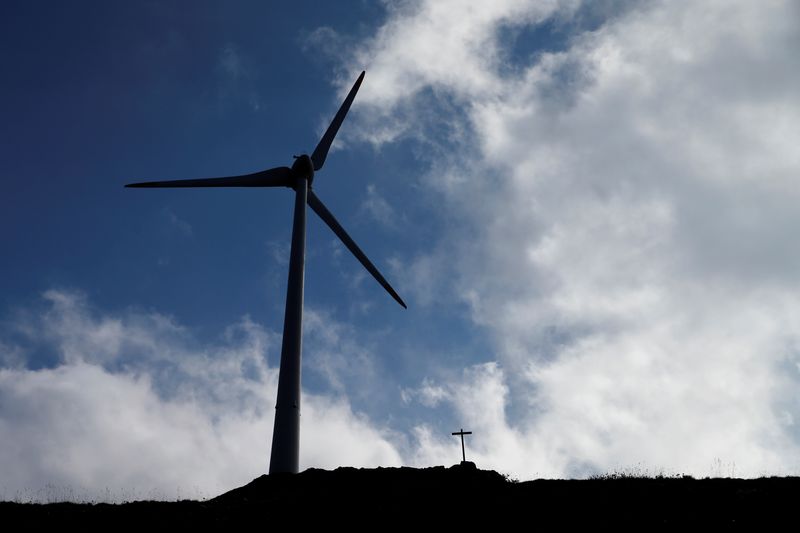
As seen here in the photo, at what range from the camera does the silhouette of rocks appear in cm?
1997

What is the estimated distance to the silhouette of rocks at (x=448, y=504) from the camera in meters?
20.0

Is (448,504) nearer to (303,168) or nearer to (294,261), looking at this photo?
(294,261)

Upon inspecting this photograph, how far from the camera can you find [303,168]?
3928 cm

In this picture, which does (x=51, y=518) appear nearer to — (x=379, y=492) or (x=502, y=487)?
(x=379, y=492)

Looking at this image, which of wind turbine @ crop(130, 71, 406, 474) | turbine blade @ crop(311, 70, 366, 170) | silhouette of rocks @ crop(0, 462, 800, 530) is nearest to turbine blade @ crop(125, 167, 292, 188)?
wind turbine @ crop(130, 71, 406, 474)

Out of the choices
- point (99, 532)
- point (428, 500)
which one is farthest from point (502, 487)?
point (99, 532)

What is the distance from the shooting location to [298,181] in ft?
127

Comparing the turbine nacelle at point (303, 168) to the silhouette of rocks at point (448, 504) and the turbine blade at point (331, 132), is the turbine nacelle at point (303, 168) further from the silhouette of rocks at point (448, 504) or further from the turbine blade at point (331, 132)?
the silhouette of rocks at point (448, 504)

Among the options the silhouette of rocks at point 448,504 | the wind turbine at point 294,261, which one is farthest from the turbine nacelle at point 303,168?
the silhouette of rocks at point 448,504

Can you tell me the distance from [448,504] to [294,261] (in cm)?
1584

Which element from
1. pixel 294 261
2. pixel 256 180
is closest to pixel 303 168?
pixel 256 180

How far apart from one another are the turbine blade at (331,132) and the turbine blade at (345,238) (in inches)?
138

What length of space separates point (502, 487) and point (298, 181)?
73.9 feet

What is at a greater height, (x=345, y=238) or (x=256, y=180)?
(x=256, y=180)
